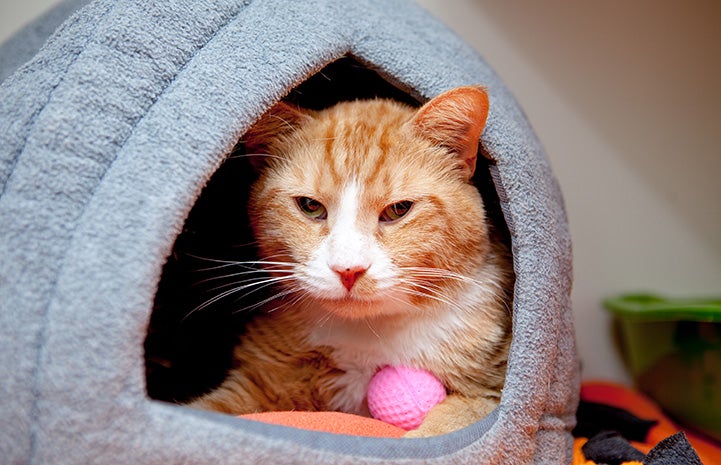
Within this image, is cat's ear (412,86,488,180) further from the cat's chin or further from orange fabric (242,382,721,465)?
orange fabric (242,382,721,465)

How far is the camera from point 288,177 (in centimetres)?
125

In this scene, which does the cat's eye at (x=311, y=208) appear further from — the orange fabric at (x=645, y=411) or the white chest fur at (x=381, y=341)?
the orange fabric at (x=645, y=411)

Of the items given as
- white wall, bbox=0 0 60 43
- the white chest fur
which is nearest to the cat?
the white chest fur

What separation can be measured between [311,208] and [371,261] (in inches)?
8.0

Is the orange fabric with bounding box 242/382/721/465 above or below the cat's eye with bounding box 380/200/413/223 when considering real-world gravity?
below

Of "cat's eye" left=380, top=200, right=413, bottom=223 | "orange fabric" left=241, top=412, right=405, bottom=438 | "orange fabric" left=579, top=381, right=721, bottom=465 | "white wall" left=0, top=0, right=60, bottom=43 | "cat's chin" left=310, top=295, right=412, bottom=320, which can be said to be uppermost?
"white wall" left=0, top=0, right=60, bottom=43

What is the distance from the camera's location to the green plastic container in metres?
1.60

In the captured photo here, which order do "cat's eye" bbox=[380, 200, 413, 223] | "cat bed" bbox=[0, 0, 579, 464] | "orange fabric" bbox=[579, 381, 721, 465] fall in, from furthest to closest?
"orange fabric" bbox=[579, 381, 721, 465] < "cat's eye" bbox=[380, 200, 413, 223] < "cat bed" bbox=[0, 0, 579, 464]

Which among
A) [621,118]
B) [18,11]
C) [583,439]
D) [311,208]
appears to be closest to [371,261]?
[311,208]

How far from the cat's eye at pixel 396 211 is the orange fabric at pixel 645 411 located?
29.7 inches

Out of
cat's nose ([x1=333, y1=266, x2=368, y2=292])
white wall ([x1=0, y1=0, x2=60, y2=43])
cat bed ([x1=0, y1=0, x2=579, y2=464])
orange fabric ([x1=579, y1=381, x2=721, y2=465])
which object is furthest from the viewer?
white wall ([x1=0, y1=0, x2=60, y2=43])

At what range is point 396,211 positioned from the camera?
1196mm

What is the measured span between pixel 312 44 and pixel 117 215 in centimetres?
46

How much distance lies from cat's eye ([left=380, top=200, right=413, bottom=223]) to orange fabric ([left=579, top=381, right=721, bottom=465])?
0.75 metres
